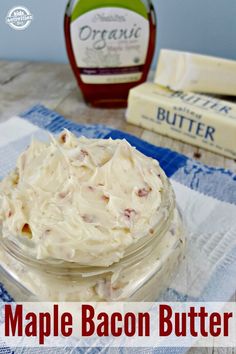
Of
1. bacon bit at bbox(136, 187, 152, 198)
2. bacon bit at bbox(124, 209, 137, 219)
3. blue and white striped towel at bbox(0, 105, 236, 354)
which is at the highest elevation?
bacon bit at bbox(136, 187, 152, 198)

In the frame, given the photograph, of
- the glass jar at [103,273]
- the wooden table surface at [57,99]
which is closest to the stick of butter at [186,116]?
the wooden table surface at [57,99]

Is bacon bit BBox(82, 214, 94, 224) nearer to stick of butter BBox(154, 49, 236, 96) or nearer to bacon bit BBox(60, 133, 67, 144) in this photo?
bacon bit BBox(60, 133, 67, 144)

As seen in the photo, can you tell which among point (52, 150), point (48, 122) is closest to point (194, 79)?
point (48, 122)

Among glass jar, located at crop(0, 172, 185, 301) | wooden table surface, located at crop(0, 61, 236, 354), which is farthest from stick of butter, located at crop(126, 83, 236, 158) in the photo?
glass jar, located at crop(0, 172, 185, 301)

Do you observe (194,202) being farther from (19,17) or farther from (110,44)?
(19,17)

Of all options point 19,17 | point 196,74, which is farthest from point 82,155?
point 19,17

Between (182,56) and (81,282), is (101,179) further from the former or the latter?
(182,56)

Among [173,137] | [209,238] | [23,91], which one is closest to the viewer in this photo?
[209,238]
